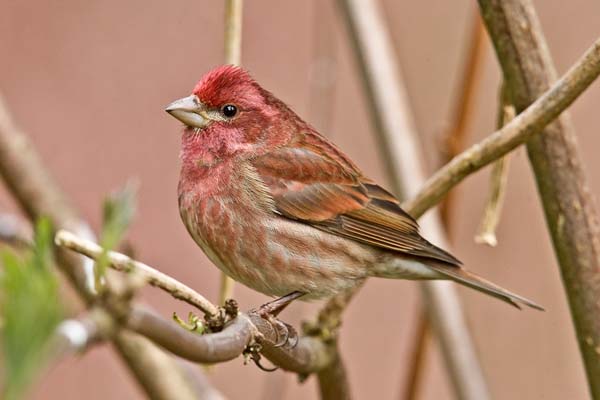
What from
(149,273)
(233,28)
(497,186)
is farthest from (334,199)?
(149,273)

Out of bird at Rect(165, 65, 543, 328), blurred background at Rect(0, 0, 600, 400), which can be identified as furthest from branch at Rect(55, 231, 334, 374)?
blurred background at Rect(0, 0, 600, 400)

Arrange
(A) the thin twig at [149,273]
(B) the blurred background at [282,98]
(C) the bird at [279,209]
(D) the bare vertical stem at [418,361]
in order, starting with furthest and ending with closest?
(B) the blurred background at [282,98], (D) the bare vertical stem at [418,361], (C) the bird at [279,209], (A) the thin twig at [149,273]

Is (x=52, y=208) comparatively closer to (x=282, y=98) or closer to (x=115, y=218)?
(x=115, y=218)

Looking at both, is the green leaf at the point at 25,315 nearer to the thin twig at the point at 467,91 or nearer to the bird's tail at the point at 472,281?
the bird's tail at the point at 472,281

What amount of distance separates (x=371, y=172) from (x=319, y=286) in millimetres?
3152

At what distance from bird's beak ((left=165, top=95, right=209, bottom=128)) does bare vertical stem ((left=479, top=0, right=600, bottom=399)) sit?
4.10ft

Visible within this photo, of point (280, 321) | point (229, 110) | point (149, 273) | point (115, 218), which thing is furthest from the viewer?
point (229, 110)

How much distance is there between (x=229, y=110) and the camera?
13.3ft

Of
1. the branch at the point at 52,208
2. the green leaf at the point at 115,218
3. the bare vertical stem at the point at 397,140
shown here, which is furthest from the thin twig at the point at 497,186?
the green leaf at the point at 115,218

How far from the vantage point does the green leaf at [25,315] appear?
93 cm

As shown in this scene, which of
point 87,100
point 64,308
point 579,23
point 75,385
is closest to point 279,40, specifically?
point 87,100

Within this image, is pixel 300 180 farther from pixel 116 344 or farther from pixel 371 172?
pixel 371 172

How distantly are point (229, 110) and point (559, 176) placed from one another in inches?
56.8

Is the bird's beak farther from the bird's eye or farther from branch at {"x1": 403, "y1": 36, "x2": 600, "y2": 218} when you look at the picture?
branch at {"x1": 403, "y1": 36, "x2": 600, "y2": 218}
